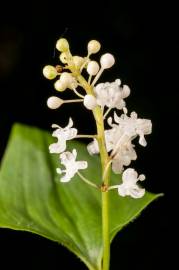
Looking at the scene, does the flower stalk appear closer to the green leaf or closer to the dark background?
the green leaf

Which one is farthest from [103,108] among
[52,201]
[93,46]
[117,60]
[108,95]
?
[117,60]

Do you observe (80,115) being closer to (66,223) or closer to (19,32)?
(19,32)

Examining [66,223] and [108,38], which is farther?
[108,38]

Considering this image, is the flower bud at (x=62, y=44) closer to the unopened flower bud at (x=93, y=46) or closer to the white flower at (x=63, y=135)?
the unopened flower bud at (x=93, y=46)

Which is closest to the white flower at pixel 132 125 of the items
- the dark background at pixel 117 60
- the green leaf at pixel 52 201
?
the green leaf at pixel 52 201

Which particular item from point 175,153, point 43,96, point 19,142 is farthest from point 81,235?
point 43,96
